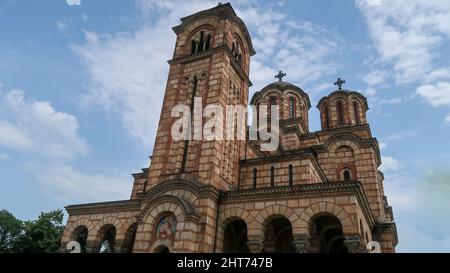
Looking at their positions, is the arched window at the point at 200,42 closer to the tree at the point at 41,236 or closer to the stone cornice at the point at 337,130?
the stone cornice at the point at 337,130

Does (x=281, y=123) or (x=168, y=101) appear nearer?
(x=168, y=101)

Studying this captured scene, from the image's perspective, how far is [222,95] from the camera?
16156 millimetres

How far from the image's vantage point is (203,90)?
657 inches

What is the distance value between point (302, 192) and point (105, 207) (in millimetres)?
9144

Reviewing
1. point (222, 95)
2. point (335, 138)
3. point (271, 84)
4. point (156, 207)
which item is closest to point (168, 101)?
→ point (222, 95)

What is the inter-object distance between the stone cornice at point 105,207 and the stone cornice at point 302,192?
14.6 ft

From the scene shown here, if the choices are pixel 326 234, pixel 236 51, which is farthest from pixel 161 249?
pixel 236 51

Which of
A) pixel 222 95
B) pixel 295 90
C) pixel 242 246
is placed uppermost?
pixel 295 90

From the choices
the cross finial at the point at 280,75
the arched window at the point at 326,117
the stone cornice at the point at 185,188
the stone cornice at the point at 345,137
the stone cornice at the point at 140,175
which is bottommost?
the stone cornice at the point at 185,188

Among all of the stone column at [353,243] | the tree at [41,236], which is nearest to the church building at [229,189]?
the stone column at [353,243]

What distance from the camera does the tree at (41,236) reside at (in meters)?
29.1

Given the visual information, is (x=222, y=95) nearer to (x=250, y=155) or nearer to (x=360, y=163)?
(x=250, y=155)
